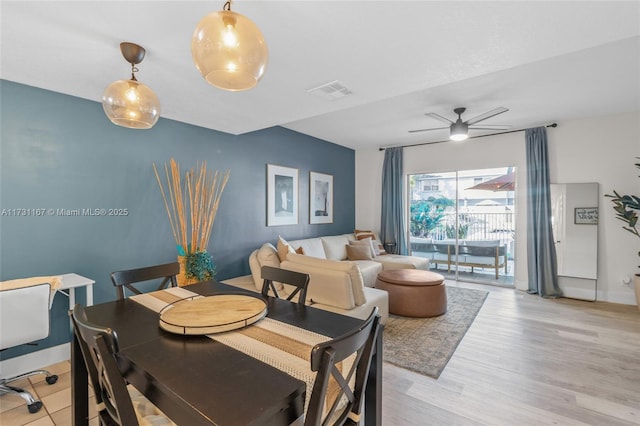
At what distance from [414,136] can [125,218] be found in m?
4.56

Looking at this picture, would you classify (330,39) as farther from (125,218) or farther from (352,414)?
(125,218)

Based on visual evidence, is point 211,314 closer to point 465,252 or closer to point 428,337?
point 428,337

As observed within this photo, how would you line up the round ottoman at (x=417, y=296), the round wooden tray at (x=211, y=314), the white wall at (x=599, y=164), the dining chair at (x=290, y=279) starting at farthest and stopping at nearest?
the white wall at (x=599, y=164) → the round ottoman at (x=417, y=296) → the dining chair at (x=290, y=279) → the round wooden tray at (x=211, y=314)

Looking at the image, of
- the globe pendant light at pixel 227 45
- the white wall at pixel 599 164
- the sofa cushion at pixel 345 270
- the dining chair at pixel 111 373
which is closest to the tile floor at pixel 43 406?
the dining chair at pixel 111 373

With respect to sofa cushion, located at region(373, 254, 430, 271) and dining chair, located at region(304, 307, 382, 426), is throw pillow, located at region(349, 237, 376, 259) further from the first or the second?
dining chair, located at region(304, 307, 382, 426)

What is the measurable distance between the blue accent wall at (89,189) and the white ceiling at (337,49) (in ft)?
0.88

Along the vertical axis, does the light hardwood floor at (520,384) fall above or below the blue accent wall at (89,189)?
below

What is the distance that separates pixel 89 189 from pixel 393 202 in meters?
4.88

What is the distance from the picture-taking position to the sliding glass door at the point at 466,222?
16.8 feet

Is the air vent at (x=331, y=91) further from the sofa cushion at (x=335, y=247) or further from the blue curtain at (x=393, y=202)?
the blue curtain at (x=393, y=202)

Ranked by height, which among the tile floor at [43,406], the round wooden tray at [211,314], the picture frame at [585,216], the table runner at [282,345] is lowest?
the tile floor at [43,406]

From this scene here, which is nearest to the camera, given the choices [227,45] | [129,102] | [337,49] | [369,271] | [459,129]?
[227,45]

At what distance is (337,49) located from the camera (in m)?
1.86

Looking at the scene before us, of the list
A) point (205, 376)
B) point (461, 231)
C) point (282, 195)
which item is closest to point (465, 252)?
point (461, 231)
